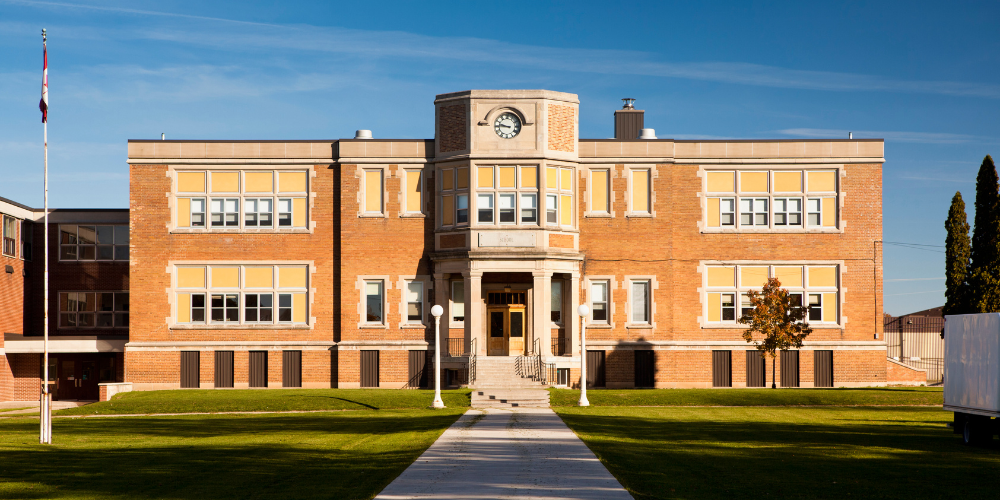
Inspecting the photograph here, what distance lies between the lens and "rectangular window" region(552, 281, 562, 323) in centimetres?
4172

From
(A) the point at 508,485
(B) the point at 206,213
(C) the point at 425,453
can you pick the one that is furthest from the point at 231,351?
(A) the point at 508,485

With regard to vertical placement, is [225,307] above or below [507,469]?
above

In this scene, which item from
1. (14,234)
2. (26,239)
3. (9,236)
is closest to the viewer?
(9,236)

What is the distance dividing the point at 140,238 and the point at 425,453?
27.9 m

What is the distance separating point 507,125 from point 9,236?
24.3 metres

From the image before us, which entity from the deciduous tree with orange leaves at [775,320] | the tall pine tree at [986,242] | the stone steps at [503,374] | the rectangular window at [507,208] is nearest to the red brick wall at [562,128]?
the rectangular window at [507,208]

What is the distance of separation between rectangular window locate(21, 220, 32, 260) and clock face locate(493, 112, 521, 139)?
24290mm

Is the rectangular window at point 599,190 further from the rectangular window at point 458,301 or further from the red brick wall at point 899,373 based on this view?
the red brick wall at point 899,373

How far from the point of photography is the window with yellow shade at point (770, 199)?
138 ft

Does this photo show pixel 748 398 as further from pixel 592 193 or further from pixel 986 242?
pixel 986 242

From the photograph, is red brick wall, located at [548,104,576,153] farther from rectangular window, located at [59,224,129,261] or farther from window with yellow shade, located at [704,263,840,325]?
rectangular window, located at [59,224,129,261]

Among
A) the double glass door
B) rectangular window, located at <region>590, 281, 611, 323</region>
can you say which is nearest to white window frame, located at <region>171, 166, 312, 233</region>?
the double glass door

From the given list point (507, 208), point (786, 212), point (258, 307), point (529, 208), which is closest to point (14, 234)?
point (258, 307)

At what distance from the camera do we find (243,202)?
138 ft
